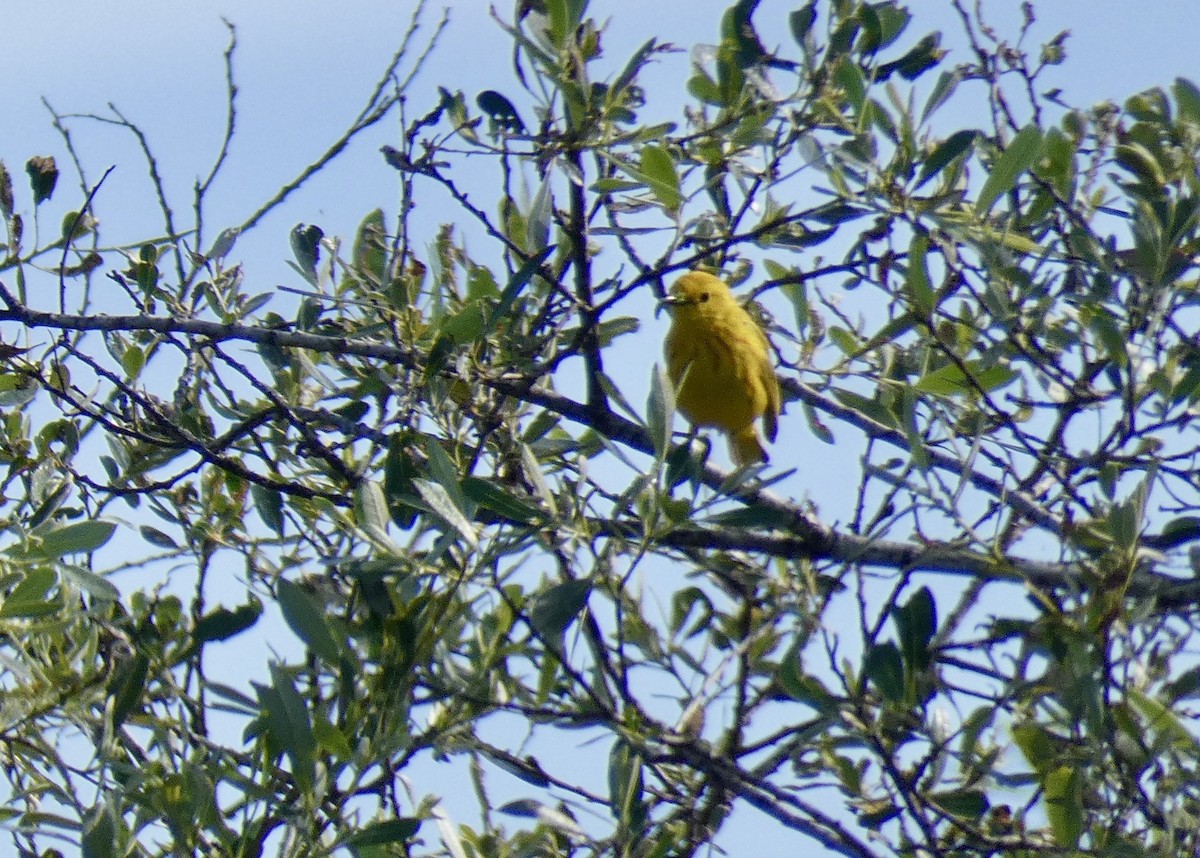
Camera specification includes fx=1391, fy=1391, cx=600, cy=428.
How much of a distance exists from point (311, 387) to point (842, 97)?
1.35m

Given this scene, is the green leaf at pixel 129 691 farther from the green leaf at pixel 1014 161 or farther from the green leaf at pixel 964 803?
the green leaf at pixel 1014 161

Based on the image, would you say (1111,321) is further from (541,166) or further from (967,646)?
(541,166)

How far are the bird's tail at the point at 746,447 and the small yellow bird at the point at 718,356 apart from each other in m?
0.27

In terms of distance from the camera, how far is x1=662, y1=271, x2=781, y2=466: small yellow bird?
4.75 meters

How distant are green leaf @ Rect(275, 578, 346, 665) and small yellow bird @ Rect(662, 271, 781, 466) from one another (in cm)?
272

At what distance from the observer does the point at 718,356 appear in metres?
4.76

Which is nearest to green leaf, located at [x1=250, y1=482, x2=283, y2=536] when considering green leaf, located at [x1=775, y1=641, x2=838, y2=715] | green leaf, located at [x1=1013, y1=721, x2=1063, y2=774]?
green leaf, located at [x1=775, y1=641, x2=838, y2=715]

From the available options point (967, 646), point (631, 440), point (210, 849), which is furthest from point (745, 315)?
point (210, 849)

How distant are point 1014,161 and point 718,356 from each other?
7.92 ft

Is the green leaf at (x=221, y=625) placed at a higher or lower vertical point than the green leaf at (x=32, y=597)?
higher

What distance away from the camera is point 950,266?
9.62ft

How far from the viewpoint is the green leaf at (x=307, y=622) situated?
204cm

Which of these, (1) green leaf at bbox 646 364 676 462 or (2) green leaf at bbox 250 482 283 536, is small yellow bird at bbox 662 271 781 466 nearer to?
(2) green leaf at bbox 250 482 283 536

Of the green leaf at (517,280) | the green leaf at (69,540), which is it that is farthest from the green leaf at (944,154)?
the green leaf at (69,540)
